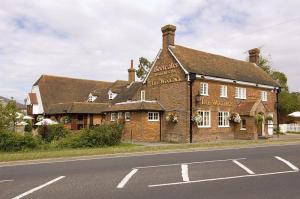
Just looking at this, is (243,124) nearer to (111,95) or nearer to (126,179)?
(111,95)

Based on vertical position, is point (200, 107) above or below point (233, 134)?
above

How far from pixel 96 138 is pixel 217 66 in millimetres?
16360

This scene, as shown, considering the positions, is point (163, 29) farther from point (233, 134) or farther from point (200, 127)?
point (233, 134)

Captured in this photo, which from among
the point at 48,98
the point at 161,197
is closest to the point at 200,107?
the point at 161,197

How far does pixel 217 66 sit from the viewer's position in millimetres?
33969

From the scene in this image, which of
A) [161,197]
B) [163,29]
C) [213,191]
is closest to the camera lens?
[161,197]

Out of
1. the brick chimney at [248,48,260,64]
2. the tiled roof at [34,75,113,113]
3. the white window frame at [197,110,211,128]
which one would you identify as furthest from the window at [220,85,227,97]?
the tiled roof at [34,75,113,113]

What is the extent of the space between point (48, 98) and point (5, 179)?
4015cm

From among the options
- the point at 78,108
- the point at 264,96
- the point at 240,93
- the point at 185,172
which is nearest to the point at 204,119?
the point at 240,93

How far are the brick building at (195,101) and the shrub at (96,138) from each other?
19.5ft

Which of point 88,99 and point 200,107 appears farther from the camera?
point 88,99

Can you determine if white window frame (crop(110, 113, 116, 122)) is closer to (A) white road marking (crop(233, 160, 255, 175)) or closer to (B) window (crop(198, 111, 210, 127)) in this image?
(B) window (crop(198, 111, 210, 127))

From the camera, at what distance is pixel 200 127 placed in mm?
30266

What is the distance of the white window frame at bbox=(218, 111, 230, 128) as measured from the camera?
106 ft
